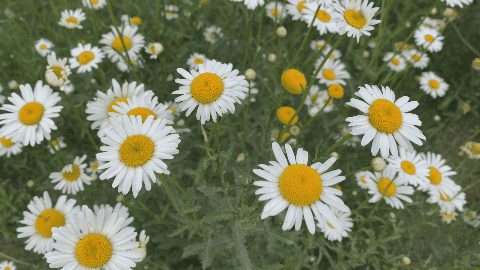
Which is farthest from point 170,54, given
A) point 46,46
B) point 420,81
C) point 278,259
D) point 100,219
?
point 420,81

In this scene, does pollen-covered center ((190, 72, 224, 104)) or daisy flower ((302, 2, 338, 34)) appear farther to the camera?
daisy flower ((302, 2, 338, 34))

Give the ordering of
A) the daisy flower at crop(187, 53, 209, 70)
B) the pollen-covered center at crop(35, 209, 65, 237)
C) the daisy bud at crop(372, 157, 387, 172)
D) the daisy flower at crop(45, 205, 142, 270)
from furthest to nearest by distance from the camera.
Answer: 1. the daisy flower at crop(187, 53, 209, 70)
2. the pollen-covered center at crop(35, 209, 65, 237)
3. the daisy bud at crop(372, 157, 387, 172)
4. the daisy flower at crop(45, 205, 142, 270)

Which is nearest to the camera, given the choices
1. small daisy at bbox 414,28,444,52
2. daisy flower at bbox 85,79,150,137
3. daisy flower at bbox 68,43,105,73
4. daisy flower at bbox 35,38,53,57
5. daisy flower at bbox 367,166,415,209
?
daisy flower at bbox 85,79,150,137

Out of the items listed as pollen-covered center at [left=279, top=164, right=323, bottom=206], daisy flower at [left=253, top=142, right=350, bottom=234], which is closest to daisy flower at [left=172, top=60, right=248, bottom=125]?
daisy flower at [left=253, top=142, right=350, bottom=234]

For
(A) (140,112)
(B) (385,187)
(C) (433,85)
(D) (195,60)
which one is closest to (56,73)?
(A) (140,112)

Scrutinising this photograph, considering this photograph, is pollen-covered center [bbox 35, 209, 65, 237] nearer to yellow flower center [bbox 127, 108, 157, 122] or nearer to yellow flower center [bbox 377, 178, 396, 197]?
yellow flower center [bbox 127, 108, 157, 122]

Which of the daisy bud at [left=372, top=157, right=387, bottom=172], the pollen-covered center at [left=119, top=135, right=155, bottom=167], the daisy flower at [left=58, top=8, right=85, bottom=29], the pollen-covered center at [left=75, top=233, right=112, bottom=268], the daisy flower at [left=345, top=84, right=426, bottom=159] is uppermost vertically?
the daisy flower at [left=345, top=84, right=426, bottom=159]

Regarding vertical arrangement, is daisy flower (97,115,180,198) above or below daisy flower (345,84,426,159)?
below

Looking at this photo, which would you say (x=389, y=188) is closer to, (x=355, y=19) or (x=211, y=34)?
(x=355, y=19)
